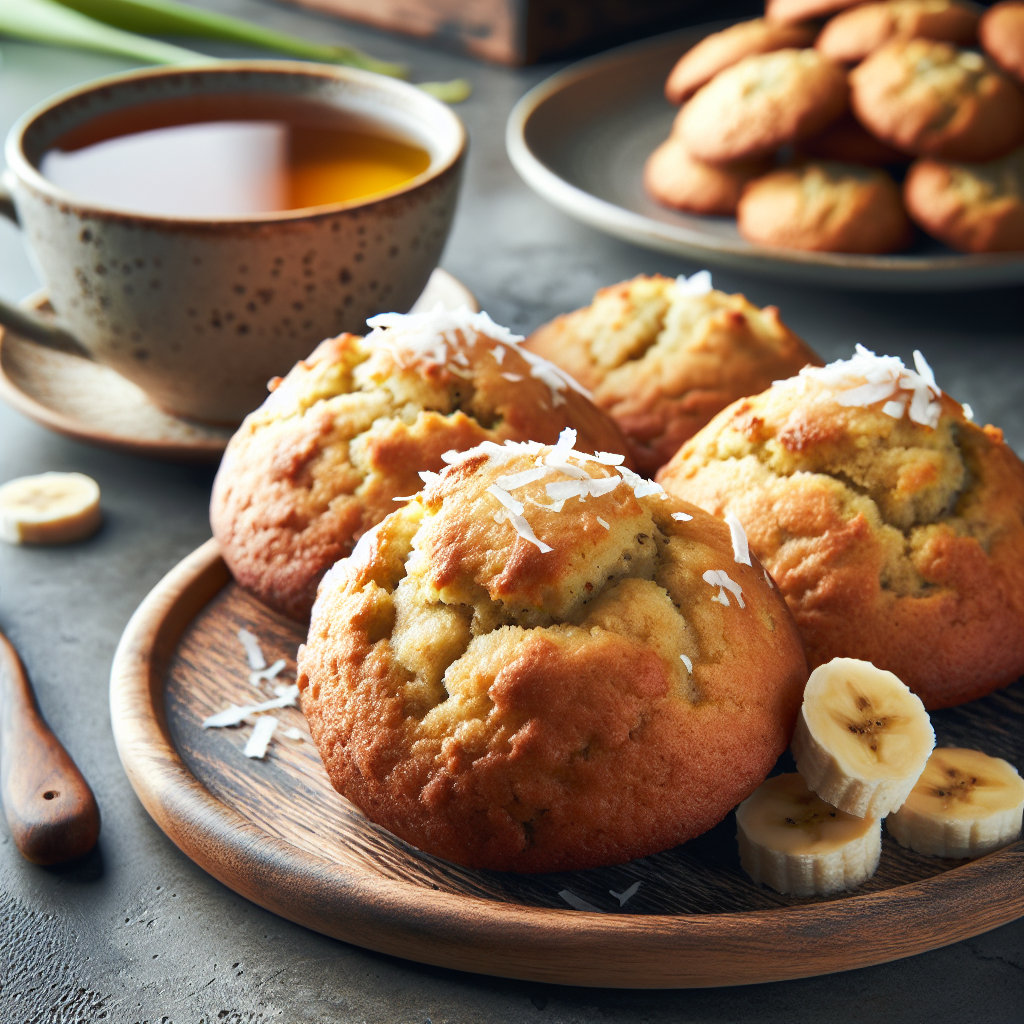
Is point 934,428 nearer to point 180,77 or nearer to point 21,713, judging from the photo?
point 21,713

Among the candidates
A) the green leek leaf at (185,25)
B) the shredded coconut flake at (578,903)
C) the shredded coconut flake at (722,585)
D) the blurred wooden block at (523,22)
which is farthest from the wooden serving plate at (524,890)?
the blurred wooden block at (523,22)

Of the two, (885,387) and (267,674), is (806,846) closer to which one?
(885,387)

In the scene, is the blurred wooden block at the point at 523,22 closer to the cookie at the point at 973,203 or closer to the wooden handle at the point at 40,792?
the cookie at the point at 973,203

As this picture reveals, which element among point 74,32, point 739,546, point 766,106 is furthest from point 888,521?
point 74,32

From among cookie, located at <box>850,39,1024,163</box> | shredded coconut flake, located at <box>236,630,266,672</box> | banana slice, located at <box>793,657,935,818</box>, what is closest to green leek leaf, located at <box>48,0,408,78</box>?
cookie, located at <box>850,39,1024,163</box>

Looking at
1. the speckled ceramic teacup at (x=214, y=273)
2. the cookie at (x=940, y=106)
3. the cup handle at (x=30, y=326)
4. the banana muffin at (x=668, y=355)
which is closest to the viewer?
the banana muffin at (x=668, y=355)

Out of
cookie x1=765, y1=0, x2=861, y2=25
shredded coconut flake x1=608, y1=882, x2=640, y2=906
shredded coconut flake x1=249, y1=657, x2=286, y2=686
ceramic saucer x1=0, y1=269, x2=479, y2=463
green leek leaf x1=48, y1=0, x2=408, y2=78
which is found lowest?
ceramic saucer x1=0, y1=269, x2=479, y2=463

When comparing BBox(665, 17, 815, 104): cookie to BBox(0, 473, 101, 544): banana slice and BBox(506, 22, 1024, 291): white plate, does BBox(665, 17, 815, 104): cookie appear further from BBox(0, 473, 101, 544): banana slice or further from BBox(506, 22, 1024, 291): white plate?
BBox(0, 473, 101, 544): banana slice

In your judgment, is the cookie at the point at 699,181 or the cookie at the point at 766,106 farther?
the cookie at the point at 699,181
